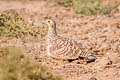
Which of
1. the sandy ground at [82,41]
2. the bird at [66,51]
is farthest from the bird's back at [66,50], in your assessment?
the sandy ground at [82,41]

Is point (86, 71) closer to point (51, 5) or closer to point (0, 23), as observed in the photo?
point (0, 23)

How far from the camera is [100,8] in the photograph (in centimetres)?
1309

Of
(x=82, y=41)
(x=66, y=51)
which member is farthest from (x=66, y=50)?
(x=82, y=41)

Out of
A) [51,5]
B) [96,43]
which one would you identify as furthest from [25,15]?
[96,43]

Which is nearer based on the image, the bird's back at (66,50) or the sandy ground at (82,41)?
the sandy ground at (82,41)

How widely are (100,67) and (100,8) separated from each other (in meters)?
6.02

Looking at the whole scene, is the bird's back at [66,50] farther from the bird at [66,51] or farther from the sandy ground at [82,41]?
the sandy ground at [82,41]

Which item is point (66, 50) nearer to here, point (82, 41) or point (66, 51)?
point (66, 51)

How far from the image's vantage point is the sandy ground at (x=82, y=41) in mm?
7176

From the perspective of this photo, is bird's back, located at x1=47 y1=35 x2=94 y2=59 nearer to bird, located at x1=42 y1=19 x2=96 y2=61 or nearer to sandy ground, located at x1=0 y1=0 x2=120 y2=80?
Answer: bird, located at x1=42 y1=19 x2=96 y2=61

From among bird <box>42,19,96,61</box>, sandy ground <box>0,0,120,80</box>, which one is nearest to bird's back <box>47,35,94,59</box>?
bird <box>42,19,96,61</box>

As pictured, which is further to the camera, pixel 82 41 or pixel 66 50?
pixel 82 41

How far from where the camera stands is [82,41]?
947cm

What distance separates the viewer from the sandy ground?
283 inches
